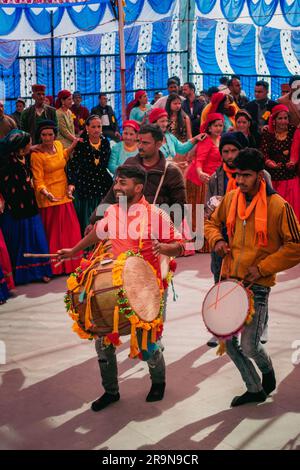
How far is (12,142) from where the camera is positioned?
7.61 m

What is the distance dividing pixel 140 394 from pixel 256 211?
62.5 inches

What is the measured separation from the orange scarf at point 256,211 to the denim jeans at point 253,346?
0.36m

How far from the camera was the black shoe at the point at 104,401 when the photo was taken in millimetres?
4590

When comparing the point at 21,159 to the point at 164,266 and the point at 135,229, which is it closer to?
the point at 164,266

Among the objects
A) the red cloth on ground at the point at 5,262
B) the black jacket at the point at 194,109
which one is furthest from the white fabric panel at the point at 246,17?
the red cloth on ground at the point at 5,262

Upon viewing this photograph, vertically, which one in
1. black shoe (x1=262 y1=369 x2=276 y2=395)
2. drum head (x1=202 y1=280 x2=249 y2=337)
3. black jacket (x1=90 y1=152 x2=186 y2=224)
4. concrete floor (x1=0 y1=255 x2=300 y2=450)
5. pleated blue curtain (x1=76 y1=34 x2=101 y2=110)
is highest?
pleated blue curtain (x1=76 y1=34 x2=101 y2=110)

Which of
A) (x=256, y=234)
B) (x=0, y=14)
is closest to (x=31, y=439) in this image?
(x=256, y=234)

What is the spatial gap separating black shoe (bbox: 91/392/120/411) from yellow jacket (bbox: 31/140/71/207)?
12.9 ft

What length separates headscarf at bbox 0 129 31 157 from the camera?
7.58m

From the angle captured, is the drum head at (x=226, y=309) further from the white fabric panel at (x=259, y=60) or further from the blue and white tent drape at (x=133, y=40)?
the white fabric panel at (x=259, y=60)

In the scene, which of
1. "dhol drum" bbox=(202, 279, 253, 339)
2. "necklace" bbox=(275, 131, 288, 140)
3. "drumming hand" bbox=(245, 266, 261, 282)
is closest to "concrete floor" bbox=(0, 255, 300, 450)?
"dhol drum" bbox=(202, 279, 253, 339)

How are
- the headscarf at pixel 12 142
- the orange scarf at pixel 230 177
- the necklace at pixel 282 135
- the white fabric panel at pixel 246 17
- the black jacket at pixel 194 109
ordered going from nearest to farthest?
1. the orange scarf at pixel 230 177
2. the headscarf at pixel 12 142
3. the necklace at pixel 282 135
4. the black jacket at pixel 194 109
5. the white fabric panel at pixel 246 17

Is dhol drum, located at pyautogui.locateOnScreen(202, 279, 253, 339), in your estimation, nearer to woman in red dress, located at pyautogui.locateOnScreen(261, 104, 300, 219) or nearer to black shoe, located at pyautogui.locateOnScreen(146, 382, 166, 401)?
black shoe, located at pyautogui.locateOnScreen(146, 382, 166, 401)

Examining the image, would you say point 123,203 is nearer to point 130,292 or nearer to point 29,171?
point 130,292
